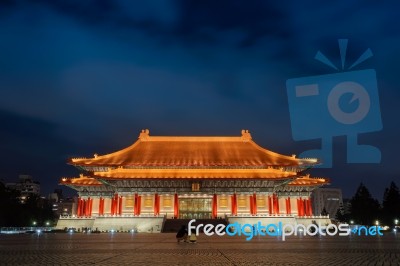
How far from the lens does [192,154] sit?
54688mm

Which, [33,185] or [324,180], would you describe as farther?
[33,185]

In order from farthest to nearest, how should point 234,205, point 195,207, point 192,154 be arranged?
1. point 192,154
2. point 195,207
3. point 234,205

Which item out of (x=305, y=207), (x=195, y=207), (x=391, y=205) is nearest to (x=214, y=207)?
(x=195, y=207)

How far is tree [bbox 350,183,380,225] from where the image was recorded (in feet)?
238

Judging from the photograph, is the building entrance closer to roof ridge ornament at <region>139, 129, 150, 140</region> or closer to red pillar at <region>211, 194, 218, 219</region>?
red pillar at <region>211, 194, 218, 219</region>

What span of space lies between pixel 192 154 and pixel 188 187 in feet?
22.9

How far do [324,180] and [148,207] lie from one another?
2462cm

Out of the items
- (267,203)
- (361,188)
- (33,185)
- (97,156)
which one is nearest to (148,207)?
(97,156)

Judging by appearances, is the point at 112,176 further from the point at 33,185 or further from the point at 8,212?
the point at 33,185

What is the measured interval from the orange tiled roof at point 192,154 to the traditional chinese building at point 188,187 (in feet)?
0.44

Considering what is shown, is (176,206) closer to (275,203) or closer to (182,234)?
(275,203)

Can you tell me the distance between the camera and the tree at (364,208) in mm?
72625

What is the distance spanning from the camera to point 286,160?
51.4 meters

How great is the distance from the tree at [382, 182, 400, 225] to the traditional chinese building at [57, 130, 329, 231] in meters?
19.0
